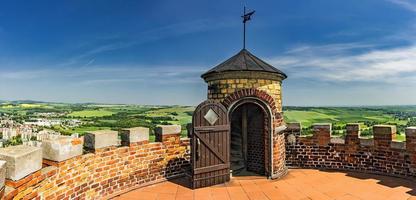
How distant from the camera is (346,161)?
7.79 m

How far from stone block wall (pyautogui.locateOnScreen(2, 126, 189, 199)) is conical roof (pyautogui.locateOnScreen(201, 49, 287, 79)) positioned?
7.15 ft

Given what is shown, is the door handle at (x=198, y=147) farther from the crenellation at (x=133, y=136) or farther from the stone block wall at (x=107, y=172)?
the crenellation at (x=133, y=136)

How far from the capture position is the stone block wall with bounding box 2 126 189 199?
388 cm

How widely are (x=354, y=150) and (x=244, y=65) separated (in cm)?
418

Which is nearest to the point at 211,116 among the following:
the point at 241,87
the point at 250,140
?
the point at 241,87

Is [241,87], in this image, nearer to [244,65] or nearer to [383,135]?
[244,65]

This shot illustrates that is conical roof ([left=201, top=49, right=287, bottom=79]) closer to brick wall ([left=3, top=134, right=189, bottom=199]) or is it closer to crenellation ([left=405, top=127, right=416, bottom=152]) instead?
brick wall ([left=3, top=134, right=189, bottom=199])

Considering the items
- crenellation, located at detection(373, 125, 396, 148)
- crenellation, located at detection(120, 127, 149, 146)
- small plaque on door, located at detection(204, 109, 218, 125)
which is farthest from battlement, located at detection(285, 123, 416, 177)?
crenellation, located at detection(120, 127, 149, 146)

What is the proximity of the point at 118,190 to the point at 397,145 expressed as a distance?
7.26m

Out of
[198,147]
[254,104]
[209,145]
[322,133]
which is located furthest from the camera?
[322,133]

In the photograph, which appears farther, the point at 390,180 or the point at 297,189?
the point at 390,180

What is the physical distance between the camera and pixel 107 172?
5.52 m

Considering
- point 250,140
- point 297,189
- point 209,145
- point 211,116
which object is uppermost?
point 211,116

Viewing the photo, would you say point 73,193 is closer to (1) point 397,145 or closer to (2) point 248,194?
(2) point 248,194
